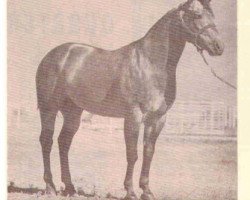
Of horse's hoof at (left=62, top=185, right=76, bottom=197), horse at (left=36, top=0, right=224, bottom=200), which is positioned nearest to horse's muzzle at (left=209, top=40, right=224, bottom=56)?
horse at (left=36, top=0, right=224, bottom=200)

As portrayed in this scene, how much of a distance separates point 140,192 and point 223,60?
0.35 m

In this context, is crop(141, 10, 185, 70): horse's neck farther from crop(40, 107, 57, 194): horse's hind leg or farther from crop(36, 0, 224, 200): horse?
crop(40, 107, 57, 194): horse's hind leg

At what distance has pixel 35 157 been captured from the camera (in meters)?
1.83

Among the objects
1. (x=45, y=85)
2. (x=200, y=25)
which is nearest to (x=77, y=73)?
(x=45, y=85)

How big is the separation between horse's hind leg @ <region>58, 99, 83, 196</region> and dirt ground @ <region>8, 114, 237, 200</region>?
13mm

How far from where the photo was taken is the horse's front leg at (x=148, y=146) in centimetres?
182

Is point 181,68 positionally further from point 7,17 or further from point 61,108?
point 7,17

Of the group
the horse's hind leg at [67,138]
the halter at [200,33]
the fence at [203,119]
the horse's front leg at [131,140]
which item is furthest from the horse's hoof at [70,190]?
the halter at [200,33]

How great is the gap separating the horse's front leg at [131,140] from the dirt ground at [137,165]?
0.04 ft

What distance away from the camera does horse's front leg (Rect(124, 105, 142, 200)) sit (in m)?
1.82

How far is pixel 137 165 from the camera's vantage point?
1825 millimetres

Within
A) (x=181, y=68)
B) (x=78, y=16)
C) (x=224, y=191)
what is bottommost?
(x=224, y=191)

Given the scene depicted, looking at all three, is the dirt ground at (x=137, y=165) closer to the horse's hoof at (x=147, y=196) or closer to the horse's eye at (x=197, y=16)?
the horse's hoof at (x=147, y=196)

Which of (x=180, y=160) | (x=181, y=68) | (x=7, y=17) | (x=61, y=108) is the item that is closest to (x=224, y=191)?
(x=180, y=160)
